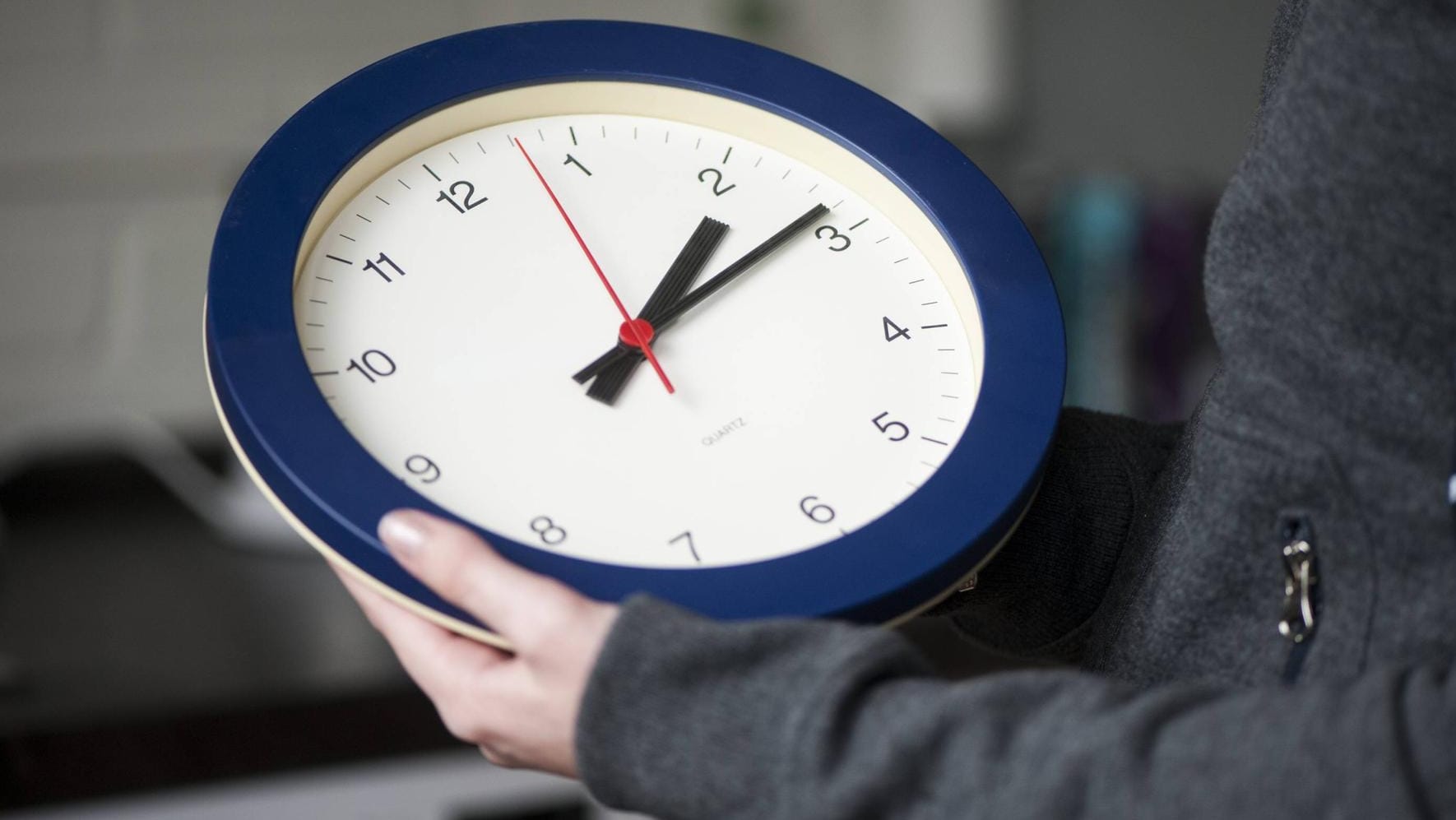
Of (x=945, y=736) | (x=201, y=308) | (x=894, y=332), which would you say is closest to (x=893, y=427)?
(x=894, y=332)

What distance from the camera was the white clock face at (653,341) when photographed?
51cm

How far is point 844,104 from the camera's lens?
2.13 feet

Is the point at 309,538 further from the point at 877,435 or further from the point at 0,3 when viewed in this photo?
the point at 0,3

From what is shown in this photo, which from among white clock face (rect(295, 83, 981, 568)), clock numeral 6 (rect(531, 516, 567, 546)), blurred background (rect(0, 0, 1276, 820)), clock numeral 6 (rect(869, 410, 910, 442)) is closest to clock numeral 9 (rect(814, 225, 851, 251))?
white clock face (rect(295, 83, 981, 568))

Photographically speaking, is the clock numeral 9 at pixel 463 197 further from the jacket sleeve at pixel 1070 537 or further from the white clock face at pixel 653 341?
the jacket sleeve at pixel 1070 537

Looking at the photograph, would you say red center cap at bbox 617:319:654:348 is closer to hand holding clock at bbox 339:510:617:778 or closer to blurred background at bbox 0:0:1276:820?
hand holding clock at bbox 339:510:617:778

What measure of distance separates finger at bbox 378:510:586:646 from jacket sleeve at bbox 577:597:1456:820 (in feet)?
0.09

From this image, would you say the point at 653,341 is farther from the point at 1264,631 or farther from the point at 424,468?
the point at 1264,631

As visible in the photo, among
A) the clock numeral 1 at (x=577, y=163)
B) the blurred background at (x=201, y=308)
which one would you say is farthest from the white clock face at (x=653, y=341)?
the blurred background at (x=201, y=308)

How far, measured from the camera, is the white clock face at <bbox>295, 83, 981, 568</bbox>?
0.51m

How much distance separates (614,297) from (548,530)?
13 cm

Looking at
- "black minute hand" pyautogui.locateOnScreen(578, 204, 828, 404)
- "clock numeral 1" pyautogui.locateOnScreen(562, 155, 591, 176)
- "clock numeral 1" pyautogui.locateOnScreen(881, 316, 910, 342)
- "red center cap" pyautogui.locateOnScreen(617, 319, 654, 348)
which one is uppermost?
"clock numeral 1" pyautogui.locateOnScreen(562, 155, 591, 176)

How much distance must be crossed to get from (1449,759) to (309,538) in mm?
411

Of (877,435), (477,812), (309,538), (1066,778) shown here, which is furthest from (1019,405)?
(477,812)
